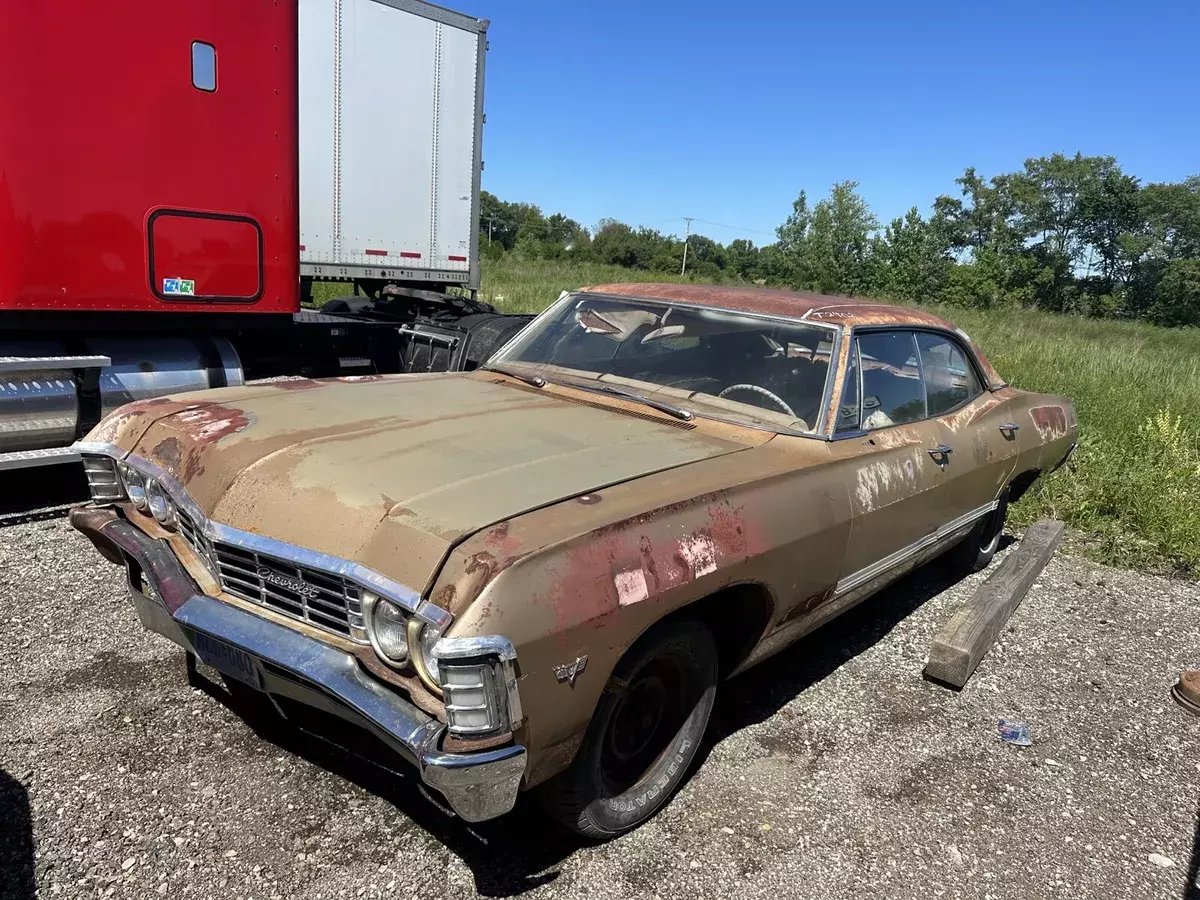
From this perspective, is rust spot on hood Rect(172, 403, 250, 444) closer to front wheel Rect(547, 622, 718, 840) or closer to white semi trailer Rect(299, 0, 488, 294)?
front wheel Rect(547, 622, 718, 840)

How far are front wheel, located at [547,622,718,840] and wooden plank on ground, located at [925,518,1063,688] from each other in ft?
5.08

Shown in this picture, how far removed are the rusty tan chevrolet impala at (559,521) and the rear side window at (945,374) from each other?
3 cm

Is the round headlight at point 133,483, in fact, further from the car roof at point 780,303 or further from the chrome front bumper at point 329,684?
the car roof at point 780,303

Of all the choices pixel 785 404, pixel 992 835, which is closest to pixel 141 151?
pixel 785 404

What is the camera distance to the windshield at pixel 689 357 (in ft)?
11.0

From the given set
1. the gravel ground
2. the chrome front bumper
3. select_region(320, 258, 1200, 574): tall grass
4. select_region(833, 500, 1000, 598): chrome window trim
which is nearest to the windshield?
select_region(833, 500, 1000, 598): chrome window trim

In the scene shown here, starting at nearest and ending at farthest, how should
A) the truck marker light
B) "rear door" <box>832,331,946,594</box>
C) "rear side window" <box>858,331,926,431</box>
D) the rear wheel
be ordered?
"rear door" <box>832,331,946,594</box>
"rear side window" <box>858,331,926,431</box>
the rear wheel
the truck marker light

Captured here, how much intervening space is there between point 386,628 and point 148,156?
14.1ft

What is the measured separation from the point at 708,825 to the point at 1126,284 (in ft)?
254

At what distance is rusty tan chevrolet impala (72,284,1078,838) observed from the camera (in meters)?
1.96

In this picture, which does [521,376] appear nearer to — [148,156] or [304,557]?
[304,557]

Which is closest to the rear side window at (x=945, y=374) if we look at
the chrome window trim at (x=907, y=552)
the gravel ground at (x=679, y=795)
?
the chrome window trim at (x=907, y=552)

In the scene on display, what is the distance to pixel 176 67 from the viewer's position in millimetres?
5051

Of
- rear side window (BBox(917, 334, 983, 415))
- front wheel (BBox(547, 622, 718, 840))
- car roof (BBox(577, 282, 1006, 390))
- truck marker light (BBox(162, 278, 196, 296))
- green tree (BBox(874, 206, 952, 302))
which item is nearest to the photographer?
front wheel (BBox(547, 622, 718, 840))
